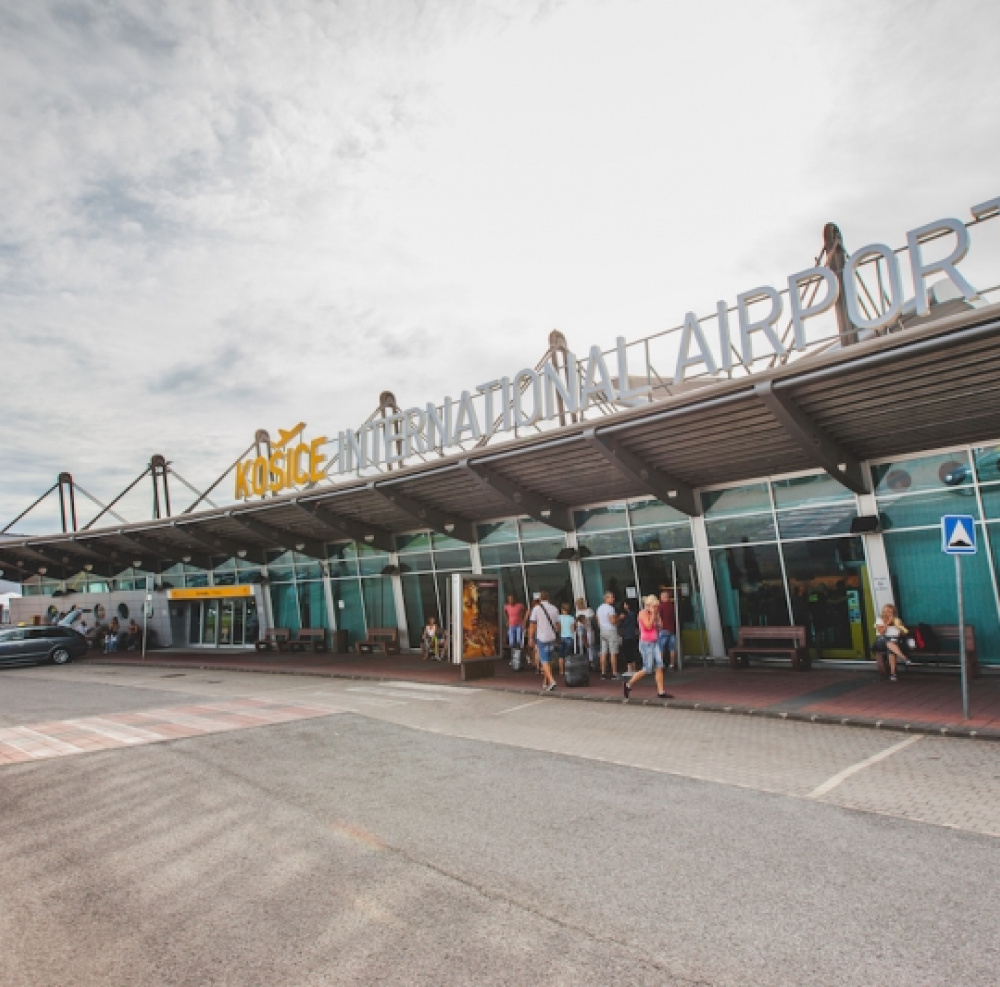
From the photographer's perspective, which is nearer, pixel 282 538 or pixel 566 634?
pixel 566 634

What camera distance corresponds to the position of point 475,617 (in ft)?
55.8

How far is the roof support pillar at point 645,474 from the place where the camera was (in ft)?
48.4

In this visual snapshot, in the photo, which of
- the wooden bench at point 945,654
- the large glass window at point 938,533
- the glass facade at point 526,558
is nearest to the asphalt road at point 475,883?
the wooden bench at point 945,654

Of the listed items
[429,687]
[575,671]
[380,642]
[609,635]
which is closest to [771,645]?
[609,635]

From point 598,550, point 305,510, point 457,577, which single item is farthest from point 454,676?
point 305,510

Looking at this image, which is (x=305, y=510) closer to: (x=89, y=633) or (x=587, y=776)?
(x=587, y=776)

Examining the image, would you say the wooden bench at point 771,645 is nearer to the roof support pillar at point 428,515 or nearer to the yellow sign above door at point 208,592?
the roof support pillar at point 428,515

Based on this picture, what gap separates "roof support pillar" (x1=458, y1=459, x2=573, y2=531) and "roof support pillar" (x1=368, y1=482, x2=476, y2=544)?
10.0ft

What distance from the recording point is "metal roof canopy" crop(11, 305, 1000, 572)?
36.2ft

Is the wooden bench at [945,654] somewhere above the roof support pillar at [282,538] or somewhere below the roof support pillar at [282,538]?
below

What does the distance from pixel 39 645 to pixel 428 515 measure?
17.7 meters

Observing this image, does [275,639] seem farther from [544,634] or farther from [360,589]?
[544,634]

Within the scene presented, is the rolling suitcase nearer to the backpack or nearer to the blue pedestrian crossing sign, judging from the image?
the backpack

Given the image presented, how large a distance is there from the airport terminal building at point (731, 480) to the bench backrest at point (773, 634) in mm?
527
